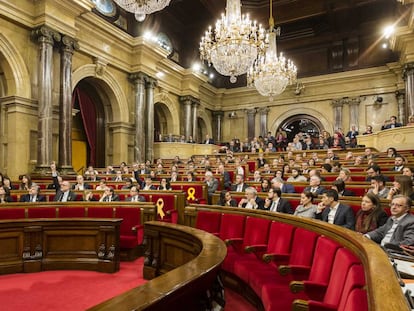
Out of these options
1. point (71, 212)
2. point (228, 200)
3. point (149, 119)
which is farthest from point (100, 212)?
point (149, 119)

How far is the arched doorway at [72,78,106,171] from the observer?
11766 mm

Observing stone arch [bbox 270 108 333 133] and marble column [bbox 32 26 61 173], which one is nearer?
marble column [bbox 32 26 61 173]

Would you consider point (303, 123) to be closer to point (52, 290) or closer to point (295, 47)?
point (295, 47)

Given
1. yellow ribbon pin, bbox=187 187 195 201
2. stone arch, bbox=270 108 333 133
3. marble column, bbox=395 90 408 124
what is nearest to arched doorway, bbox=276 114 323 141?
stone arch, bbox=270 108 333 133

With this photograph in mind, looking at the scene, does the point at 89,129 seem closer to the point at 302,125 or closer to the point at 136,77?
the point at 136,77

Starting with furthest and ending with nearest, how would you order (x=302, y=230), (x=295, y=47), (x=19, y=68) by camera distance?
(x=295, y=47)
(x=19, y=68)
(x=302, y=230)

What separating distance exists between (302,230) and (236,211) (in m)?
1.13

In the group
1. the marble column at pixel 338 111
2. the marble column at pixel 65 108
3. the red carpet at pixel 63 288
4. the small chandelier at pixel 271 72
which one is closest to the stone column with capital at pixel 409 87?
the marble column at pixel 338 111

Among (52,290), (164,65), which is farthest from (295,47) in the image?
(52,290)

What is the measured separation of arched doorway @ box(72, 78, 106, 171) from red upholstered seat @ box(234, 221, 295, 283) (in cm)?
1018

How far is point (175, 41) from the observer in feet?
51.0

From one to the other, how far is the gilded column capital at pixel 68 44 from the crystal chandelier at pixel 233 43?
13.3ft

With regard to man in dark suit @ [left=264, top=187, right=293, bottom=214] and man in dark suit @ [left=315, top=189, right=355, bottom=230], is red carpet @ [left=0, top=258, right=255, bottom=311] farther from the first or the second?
man in dark suit @ [left=264, top=187, right=293, bottom=214]

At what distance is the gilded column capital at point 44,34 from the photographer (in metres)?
8.47
